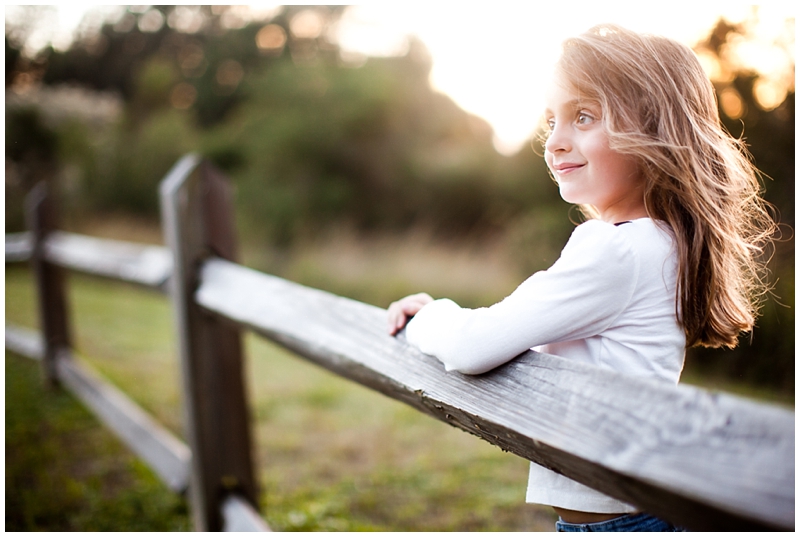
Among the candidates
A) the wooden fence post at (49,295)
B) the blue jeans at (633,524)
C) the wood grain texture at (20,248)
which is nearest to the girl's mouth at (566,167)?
the blue jeans at (633,524)

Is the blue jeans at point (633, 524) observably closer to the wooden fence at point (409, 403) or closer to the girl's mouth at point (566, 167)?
the wooden fence at point (409, 403)

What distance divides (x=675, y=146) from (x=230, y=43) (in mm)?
13890

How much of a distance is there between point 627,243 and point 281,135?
11999 mm

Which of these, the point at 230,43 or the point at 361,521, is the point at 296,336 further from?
the point at 230,43

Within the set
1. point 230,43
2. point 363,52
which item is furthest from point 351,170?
point 230,43

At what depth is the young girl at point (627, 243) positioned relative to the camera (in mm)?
917

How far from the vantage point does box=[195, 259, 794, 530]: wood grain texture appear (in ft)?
2.01

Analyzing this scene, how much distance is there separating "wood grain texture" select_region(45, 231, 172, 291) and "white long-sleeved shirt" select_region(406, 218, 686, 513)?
1761 mm

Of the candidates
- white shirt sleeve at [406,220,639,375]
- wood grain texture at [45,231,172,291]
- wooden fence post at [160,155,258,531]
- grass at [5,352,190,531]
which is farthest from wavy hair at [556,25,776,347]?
grass at [5,352,190,531]

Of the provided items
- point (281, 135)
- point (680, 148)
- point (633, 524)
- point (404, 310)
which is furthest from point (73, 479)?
point (281, 135)

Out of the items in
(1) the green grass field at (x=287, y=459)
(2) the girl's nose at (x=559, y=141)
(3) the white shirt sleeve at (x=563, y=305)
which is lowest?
(1) the green grass field at (x=287, y=459)

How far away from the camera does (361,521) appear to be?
2.59 meters

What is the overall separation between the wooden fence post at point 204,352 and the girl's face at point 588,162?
1.47 meters

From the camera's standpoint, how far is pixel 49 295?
171 inches
